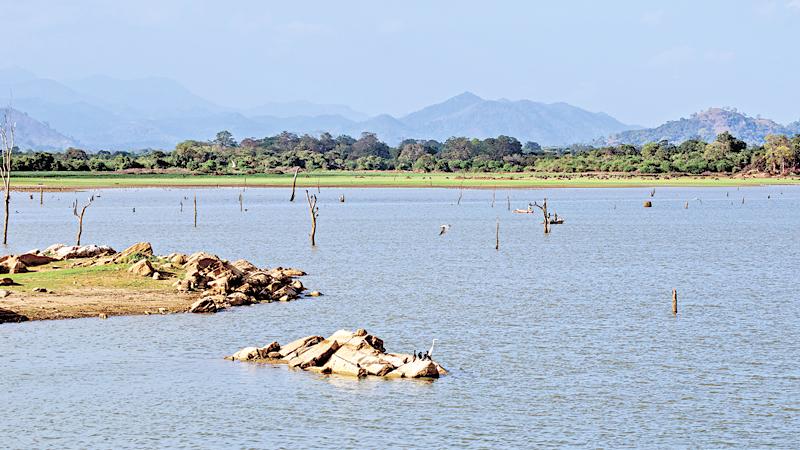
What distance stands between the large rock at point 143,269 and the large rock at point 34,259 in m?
5.18

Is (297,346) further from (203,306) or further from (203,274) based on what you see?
(203,274)

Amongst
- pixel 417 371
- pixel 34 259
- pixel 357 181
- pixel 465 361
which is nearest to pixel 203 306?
pixel 34 259

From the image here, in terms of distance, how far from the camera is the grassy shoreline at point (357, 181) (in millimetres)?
167000

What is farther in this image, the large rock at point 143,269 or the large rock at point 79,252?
the large rock at point 79,252

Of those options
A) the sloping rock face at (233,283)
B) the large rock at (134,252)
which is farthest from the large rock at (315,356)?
the large rock at (134,252)

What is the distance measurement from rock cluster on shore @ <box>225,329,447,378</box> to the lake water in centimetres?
49

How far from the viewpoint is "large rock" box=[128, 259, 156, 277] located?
142 ft

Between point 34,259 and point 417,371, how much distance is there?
23800 millimetres

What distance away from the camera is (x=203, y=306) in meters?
38.9

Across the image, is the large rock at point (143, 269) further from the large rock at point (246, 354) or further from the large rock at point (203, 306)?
the large rock at point (246, 354)

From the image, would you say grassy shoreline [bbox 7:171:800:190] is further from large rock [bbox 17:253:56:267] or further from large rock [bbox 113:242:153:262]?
large rock [bbox 113:242:153:262]

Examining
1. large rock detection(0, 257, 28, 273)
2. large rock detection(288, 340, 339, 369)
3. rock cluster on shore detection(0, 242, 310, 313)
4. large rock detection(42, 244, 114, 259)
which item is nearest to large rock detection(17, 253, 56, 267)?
rock cluster on shore detection(0, 242, 310, 313)

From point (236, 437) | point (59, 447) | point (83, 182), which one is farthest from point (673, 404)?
point (83, 182)

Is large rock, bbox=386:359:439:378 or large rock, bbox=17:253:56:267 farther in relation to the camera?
large rock, bbox=17:253:56:267
